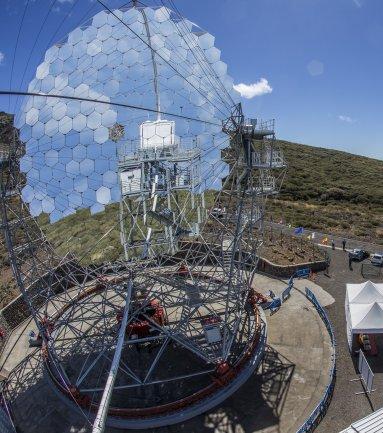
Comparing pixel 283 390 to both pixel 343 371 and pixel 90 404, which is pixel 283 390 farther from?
pixel 90 404

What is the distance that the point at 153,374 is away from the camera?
77.6 ft

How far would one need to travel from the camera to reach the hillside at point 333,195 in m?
54.6

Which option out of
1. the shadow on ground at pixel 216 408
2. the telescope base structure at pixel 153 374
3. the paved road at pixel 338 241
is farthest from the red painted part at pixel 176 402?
the paved road at pixel 338 241

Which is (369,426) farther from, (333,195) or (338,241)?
(333,195)

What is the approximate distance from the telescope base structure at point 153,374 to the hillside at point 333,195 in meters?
29.4

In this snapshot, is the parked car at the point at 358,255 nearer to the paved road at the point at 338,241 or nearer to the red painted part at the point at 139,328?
the paved road at the point at 338,241

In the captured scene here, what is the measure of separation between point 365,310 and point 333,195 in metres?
51.6

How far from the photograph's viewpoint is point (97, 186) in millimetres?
22094

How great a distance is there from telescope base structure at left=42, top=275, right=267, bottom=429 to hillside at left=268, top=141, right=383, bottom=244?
29353mm

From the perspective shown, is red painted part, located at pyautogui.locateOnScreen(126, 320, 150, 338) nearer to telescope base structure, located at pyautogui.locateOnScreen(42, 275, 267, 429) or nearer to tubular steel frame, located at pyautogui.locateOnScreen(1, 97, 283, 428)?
telescope base structure, located at pyautogui.locateOnScreen(42, 275, 267, 429)

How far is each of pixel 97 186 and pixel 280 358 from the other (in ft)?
46.5

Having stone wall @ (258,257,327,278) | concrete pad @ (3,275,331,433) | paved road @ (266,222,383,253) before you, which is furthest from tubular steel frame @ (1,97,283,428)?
paved road @ (266,222,383,253)

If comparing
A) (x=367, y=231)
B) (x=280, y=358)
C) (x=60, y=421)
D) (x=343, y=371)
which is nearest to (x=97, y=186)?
(x=60, y=421)

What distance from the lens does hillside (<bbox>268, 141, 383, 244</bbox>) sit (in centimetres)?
5462
